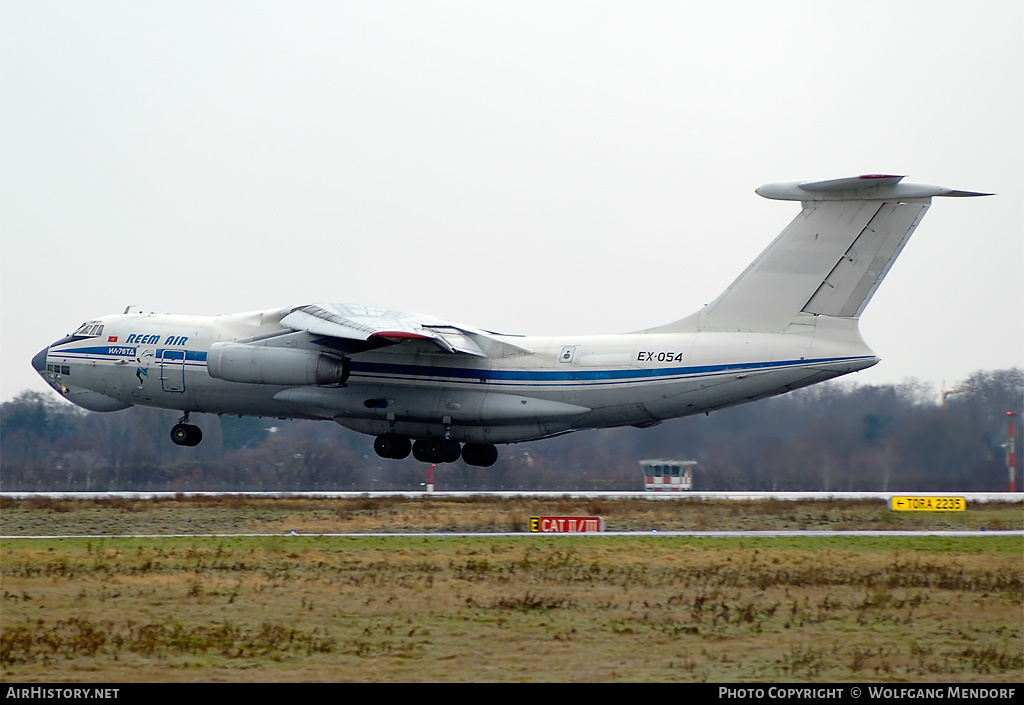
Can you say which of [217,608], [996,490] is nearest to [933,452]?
[996,490]

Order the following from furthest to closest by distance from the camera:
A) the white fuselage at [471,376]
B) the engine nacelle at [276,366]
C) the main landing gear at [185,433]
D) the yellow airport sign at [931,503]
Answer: the main landing gear at [185,433] < the yellow airport sign at [931,503] < the engine nacelle at [276,366] < the white fuselage at [471,376]

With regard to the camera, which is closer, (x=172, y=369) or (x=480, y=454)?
(x=172, y=369)

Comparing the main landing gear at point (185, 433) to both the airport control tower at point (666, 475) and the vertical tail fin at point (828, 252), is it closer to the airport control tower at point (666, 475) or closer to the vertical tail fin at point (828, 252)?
the airport control tower at point (666, 475)

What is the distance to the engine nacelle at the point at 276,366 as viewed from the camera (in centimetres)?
2033

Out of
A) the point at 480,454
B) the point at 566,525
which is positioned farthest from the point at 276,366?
the point at 566,525

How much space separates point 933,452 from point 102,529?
1561 cm

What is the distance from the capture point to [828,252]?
18344mm

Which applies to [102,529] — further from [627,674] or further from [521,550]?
[627,674]

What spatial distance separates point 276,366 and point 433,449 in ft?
11.2

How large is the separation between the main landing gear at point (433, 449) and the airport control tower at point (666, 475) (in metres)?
4.12

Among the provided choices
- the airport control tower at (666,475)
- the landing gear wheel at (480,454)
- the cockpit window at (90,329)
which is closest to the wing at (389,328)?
the landing gear wheel at (480,454)

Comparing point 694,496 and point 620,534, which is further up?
point 694,496

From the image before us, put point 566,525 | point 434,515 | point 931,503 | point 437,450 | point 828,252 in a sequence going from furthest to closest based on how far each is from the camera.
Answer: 1. point 931,503
2. point 437,450
3. point 434,515
4. point 566,525
5. point 828,252

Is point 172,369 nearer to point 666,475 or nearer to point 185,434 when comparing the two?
point 185,434
